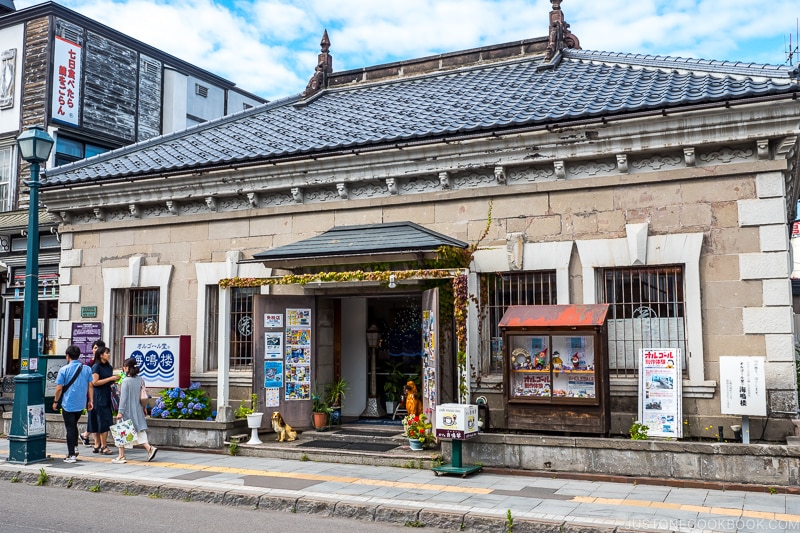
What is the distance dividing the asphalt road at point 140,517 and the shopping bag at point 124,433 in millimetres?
1859

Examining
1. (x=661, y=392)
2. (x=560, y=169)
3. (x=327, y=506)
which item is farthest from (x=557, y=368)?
(x=327, y=506)

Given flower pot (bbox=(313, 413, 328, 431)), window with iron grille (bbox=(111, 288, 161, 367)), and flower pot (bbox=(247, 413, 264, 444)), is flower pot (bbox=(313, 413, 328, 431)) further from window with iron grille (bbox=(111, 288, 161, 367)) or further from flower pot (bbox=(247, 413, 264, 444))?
window with iron grille (bbox=(111, 288, 161, 367))

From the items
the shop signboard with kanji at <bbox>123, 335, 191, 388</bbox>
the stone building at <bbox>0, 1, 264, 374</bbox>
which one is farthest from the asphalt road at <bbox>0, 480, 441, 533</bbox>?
the stone building at <bbox>0, 1, 264, 374</bbox>

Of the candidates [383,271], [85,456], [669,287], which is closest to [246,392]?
[85,456]

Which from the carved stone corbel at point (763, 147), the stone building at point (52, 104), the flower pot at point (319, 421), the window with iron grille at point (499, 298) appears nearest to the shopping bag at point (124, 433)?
the flower pot at point (319, 421)

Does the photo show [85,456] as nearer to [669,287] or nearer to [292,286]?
[292,286]

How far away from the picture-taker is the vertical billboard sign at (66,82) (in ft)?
75.4

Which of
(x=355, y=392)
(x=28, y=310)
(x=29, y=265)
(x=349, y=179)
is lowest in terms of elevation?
(x=355, y=392)

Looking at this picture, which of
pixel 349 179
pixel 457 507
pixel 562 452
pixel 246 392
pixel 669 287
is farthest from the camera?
→ pixel 246 392

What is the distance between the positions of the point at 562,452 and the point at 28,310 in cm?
916

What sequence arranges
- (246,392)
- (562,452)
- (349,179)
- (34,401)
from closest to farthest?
1. (562,452)
2. (34,401)
3. (349,179)
4. (246,392)

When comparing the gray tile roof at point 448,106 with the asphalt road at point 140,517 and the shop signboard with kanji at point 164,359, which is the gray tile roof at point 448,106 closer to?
the shop signboard with kanji at point 164,359

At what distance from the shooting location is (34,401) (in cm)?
1213

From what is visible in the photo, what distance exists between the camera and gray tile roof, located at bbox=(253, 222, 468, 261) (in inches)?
467
